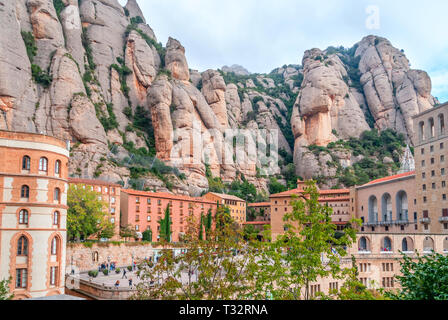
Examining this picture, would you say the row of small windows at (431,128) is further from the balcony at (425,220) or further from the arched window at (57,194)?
the arched window at (57,194)

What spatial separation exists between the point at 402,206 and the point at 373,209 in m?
6.81

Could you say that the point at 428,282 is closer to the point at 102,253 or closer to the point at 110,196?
the point at 102,253

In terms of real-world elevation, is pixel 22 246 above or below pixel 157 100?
below

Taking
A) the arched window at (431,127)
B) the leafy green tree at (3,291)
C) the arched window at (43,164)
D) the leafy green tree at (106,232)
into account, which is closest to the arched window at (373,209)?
the arched window at (431,127)

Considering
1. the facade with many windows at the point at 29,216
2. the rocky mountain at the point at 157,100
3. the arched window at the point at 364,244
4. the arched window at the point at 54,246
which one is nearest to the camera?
the facade with many windows at the point at 29,216

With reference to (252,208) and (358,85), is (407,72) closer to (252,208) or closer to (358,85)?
(358,85)

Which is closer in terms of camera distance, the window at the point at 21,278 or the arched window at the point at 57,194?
the window at the point at 21,278

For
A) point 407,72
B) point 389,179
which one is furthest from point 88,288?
point 407,72

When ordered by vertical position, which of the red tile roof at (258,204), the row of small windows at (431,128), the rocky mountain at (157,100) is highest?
the rocky mountain at (157,100)

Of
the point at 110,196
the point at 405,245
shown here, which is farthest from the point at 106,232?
the point at 405,245

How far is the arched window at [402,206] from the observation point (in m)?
64.8

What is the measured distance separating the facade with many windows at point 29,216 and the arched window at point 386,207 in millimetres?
56534

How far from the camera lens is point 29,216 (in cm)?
2622
